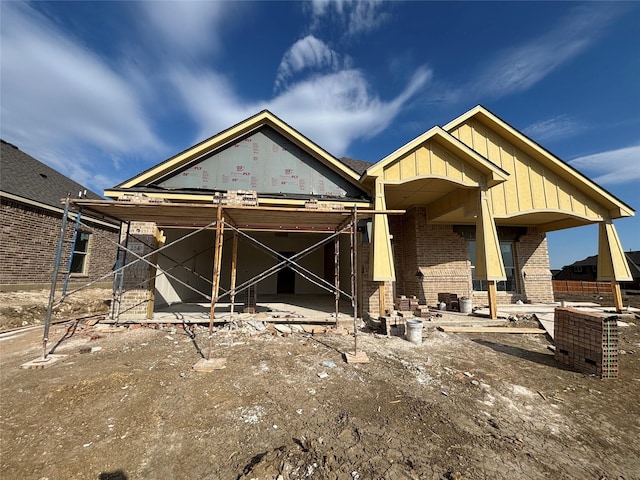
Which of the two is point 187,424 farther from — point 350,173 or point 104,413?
point 350,173

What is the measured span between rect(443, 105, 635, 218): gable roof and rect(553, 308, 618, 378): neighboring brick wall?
21.7 feet

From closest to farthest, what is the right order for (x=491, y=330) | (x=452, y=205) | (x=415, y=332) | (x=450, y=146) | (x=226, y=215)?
(x=415, y=332) → (x=226, y=215) → (x=491, y=330) → (x=450, y=146) → (x=452, y=205)

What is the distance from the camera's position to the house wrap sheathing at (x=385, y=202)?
7496 millimetres

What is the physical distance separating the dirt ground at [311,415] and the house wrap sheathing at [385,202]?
251 centimetres

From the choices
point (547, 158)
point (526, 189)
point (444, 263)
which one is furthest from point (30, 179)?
point (547, 158)

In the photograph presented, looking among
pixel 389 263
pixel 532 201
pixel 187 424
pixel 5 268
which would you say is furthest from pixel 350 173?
pixel 5 268

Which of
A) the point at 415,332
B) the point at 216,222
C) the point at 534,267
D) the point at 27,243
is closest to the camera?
the point at 216,222

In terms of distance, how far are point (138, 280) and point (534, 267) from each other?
1579 centimetres

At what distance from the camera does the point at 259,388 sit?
13.1ft

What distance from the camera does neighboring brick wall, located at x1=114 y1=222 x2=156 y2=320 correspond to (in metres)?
7.57

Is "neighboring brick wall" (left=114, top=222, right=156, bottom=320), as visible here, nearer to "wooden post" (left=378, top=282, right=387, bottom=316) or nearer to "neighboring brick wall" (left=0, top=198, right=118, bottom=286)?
"neighboring brick wall" (left=0, top=198, right=118, bottom=286)

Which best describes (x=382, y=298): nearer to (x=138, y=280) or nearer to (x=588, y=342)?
(x=588, y=342)

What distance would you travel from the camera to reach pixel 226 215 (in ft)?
21.3

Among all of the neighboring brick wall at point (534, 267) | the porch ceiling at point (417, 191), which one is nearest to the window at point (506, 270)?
the neighboring brick wall at point (534, 267)
